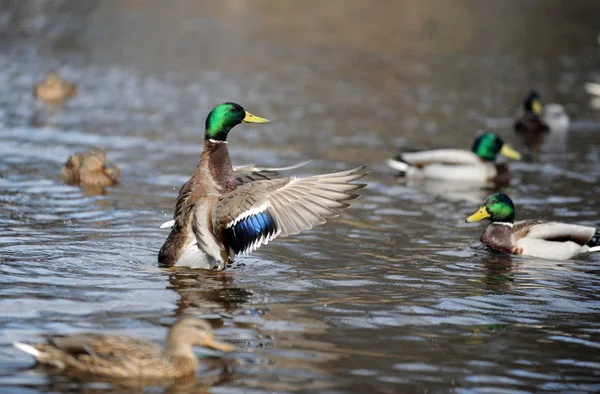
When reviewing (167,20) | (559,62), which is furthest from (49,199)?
(167,20)

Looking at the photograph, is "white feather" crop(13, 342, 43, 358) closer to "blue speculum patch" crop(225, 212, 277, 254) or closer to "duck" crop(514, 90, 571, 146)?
"blue speculum patch" crop(225, 212, 277, 254)

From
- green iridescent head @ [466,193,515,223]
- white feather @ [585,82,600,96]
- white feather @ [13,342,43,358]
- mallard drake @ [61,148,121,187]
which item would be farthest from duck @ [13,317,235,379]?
white feather @ [585,82,600,96]

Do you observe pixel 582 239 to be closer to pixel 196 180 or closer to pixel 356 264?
pixel 356 264

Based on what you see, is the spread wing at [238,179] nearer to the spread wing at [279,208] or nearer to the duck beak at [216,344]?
the spread wing at [279,208]

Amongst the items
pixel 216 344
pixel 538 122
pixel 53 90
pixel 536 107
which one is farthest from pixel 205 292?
pixel 536 107

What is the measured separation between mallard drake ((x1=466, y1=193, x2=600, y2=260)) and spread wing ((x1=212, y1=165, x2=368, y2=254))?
246cm

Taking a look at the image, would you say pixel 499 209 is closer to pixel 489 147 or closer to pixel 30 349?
pixel 489 147

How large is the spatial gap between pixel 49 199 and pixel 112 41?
1486cm

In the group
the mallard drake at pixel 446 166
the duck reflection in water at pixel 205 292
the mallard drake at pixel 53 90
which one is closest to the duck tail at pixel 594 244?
the duck reflection in water at pixel 205 292

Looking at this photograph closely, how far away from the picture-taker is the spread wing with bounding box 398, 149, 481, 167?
559 inches

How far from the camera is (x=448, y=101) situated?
20031mm

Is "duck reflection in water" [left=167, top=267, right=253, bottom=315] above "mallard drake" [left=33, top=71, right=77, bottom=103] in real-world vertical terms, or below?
below

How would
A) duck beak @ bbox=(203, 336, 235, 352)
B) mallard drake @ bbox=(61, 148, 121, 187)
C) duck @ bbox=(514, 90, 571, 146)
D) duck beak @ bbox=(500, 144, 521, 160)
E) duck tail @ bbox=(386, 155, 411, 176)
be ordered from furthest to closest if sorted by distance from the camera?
duck @ bbox=(514, 90, 571, 146) → duck beak @ bbox=(500, 144, 521, 160) → duck tail @ bbox=(386, 155, 411, 176) → mallard drake @ bbox=(61, 148, 121, 187) → duck beak @ bbox=(203, 336, 235, 352)

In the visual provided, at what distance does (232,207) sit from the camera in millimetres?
8203
